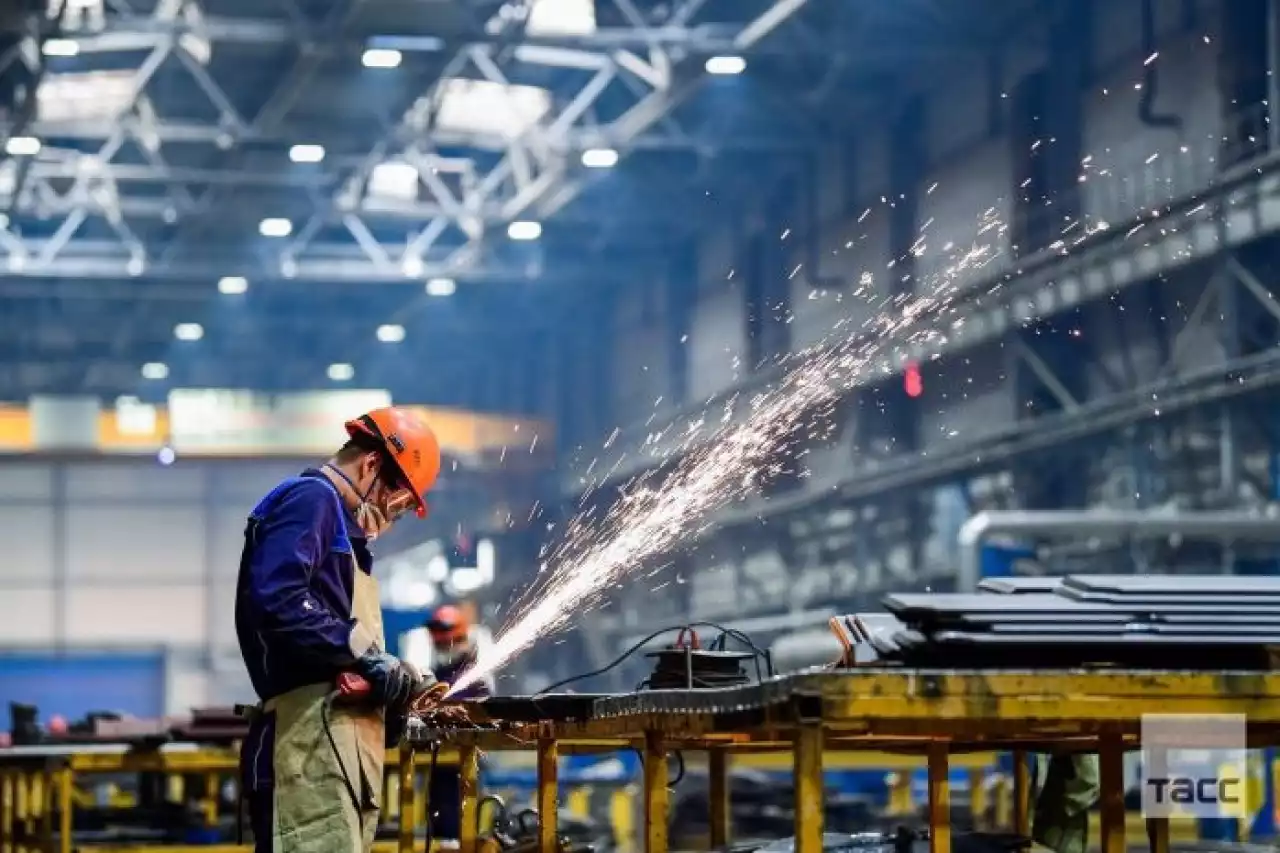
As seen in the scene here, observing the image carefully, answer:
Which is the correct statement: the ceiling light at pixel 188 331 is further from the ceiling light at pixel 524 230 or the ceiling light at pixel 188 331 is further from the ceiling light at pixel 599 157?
the ceiling light at pixel 599 157

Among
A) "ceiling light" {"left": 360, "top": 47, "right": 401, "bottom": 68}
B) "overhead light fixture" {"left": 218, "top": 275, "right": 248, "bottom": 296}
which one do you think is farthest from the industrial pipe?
"overhead light fixture" {"left": 218, "top": 275, "right": 248, "bottom": 296}

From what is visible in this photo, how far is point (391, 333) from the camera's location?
29.8m

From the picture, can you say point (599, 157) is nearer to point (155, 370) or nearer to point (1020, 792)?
point (155, 370)

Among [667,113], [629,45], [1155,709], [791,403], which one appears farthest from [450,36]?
[1155,709]

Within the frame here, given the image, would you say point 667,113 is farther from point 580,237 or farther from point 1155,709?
point 1155,709

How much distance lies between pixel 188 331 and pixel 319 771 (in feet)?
83.9

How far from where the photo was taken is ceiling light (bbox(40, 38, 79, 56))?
1758 cm

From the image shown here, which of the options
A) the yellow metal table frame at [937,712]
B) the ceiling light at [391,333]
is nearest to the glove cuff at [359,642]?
the yellow metal table frame at [937,712]

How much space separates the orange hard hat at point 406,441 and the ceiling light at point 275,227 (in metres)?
19.6

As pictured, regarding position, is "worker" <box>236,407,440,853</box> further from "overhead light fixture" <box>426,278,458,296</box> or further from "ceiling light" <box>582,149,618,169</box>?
"overhead light fixture" <box>426,278,458,296</box>

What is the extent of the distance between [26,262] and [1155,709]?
2211cm

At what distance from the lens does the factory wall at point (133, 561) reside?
115ft

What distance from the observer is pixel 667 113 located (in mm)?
20328

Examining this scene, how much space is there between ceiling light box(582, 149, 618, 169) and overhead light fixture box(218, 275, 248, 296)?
6356 mm
